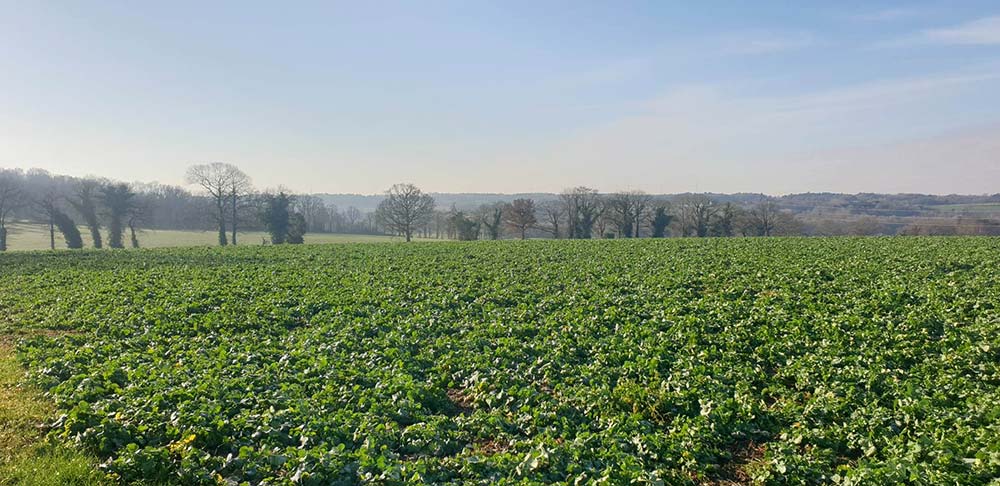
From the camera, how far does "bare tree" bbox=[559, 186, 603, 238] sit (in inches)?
3221

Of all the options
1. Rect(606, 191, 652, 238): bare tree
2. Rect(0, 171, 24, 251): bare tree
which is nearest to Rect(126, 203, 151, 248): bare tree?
Rect(0, 171, 24, 251): bare tree

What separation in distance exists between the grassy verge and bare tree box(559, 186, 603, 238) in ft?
247

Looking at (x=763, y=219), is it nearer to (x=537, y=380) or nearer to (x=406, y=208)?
(x=406, y=208)

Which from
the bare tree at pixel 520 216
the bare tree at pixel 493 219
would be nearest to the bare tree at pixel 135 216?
the bare tree at pixel 493 219

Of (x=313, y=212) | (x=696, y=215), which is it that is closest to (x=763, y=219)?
(x=696, y=215)

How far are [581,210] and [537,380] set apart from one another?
245ft

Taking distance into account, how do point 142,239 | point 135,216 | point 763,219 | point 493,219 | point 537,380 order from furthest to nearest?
point 763,219, point 493,219, point 142,239, point 135,216, point 537,380

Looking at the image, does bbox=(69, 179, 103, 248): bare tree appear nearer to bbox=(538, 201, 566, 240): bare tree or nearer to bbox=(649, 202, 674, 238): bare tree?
bbox=(538, 201, 566, 240): bare tree

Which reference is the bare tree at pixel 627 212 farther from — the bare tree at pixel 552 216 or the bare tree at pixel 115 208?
the bare tree at pixel 115 208

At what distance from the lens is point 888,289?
15664 mm

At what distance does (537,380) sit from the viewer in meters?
10.1

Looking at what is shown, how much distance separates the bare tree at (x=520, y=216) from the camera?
3147 inches

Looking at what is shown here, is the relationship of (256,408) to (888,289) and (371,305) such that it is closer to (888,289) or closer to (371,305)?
(371,305)

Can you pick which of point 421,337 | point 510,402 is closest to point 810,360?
point 510,402
